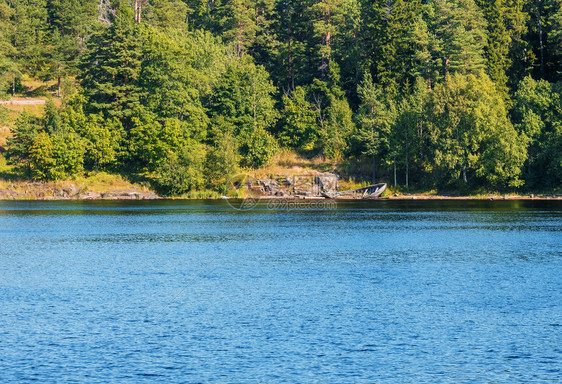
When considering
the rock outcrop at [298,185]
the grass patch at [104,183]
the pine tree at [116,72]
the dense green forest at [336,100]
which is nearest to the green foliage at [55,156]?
the dense green forest at [336,100]

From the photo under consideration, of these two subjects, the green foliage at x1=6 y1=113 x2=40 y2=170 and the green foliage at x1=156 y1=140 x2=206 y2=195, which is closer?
the green foliage at x1=6 y1=113 x2=40 y2=170

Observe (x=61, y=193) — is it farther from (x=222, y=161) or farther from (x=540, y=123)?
(x=540, y=123)

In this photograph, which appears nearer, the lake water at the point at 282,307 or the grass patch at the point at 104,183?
the lake water at the point at 282,307

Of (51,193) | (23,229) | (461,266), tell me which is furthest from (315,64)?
(461,266)

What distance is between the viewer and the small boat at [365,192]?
112850 millimetres

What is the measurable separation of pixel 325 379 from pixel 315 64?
4589 inches

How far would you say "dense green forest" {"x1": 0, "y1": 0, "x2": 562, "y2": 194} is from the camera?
342 feet

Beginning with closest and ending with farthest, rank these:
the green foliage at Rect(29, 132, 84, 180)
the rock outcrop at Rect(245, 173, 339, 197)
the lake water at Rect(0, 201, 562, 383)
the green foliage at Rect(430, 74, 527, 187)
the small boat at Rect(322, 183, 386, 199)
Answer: the lake water at Rect(0, 201, 562, 383) < the green foliage at Rect(430, 74, 527, 187) < the green foliage at Rect(29, 132, 84, 180) < the small boat at Rect(322, 183, 386, 199) < the rock outcrop at Rect(245, 173, 339, 197)

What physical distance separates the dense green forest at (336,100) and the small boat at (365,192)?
166 inches

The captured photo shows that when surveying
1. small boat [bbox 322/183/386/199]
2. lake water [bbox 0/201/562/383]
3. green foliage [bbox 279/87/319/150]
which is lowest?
lake water [bbox 0/201/562/383]

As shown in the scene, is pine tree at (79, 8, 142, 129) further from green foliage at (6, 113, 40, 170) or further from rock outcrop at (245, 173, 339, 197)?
rock outcrop at (245, 173, 339, 197)

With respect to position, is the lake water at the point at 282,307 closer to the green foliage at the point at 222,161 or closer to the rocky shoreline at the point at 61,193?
the green foliage at the point at 222,161

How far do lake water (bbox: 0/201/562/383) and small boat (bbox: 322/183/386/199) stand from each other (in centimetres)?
5084

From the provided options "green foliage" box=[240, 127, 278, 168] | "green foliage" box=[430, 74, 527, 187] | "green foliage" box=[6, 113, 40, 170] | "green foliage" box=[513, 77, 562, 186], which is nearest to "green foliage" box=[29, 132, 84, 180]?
"green foliage" box=[6, 113, 40, 170]
